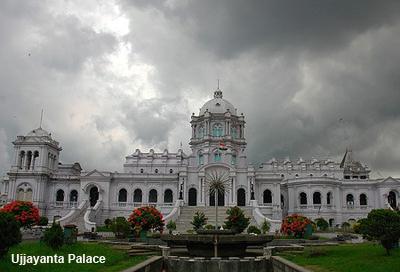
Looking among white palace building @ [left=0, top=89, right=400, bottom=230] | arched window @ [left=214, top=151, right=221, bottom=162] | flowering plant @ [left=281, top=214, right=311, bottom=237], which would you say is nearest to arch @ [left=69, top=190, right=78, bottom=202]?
white palace building @ [left=0, top=89, right=400, bottom=230]

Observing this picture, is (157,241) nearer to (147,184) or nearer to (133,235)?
(133,235)

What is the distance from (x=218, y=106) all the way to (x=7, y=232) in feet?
200

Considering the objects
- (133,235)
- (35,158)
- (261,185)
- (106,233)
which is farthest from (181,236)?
(35,158)

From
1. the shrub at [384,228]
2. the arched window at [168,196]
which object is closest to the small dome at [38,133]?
the arched window at [168,196]

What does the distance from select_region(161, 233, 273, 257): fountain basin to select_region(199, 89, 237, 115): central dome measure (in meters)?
52.7

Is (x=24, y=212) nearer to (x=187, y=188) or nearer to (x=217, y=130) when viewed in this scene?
(x=187, y=188)

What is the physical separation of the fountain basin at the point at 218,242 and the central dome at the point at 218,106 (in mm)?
52679

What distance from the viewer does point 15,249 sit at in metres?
20.8

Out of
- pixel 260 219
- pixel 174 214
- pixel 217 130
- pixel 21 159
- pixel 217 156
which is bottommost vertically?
pixel 260 219

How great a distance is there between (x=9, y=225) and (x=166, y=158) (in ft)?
210

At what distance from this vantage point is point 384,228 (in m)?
19.9

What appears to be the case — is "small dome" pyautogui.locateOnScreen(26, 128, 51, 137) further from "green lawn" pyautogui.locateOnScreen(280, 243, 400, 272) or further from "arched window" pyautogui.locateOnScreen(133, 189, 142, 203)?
"green lawn" pyautogui.locateOnScreen(280, 243, 400, 272)

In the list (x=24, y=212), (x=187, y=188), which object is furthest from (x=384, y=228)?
(x=187, y=188)

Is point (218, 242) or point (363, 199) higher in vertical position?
point (363, 199)
